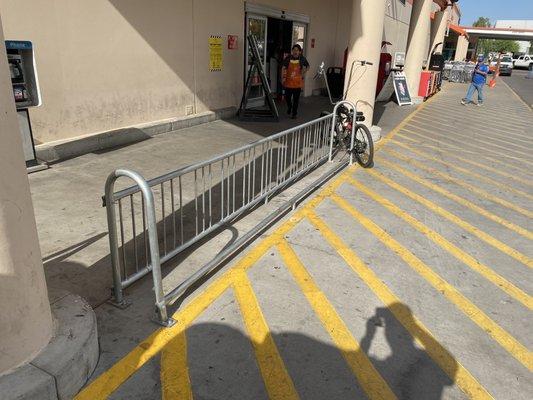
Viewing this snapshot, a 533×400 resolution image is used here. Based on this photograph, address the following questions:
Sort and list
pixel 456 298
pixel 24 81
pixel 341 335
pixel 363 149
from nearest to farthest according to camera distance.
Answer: pixel 341 335, pixel 456 298, pixel 24 81, pixel 363 149

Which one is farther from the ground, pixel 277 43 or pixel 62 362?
pixel 277 43

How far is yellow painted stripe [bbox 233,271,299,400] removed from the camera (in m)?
2.60

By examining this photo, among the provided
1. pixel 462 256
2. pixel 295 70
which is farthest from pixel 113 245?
pixel 295 70

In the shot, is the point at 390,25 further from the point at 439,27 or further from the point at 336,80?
the point at 336,80

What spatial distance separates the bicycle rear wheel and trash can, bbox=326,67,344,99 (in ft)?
27.8

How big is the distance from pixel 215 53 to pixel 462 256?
23.8 ft

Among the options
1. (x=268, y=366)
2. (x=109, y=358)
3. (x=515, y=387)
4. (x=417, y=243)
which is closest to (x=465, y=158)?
(x=417, y=243)

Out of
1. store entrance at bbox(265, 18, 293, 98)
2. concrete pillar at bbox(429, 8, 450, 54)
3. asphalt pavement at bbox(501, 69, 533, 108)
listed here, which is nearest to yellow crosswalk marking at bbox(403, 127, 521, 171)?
store entrance at bbox(265, 18, 293, 98)

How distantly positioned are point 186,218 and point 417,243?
2.45 metres

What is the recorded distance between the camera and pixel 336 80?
50.2ft

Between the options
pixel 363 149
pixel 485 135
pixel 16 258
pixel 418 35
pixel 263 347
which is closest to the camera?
pixel 16 258

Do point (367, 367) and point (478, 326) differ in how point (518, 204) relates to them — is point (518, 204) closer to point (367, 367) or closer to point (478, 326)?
point (478, 326)

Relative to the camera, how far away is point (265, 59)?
1241cm

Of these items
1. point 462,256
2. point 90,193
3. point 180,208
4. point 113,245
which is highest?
point 113,245
